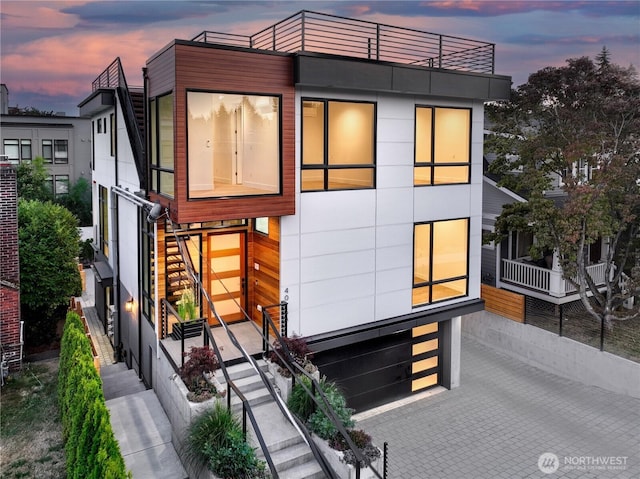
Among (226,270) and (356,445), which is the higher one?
(226,270)

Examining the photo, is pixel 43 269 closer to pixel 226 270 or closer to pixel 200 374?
pixel 226 270

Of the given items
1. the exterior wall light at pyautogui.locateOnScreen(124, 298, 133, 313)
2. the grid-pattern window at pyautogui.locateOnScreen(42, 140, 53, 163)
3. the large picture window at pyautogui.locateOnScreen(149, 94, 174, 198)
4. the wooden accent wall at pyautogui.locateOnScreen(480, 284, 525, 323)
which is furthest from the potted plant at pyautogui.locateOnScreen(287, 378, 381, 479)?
the grid-pattern window at pyautogui.locateOnScreen(42, 140, 53, 163)

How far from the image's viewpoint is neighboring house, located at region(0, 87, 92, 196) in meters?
35.5

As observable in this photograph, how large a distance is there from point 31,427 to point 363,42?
10.2 metres

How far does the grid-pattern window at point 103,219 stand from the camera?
17703 mm

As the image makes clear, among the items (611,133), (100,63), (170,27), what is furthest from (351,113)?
(100,63)

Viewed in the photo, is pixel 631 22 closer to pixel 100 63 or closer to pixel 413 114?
pixel 413 114

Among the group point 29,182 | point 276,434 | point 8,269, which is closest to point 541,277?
point 276,434

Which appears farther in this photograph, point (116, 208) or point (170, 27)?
point (170, 27)

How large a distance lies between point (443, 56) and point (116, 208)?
9.77m

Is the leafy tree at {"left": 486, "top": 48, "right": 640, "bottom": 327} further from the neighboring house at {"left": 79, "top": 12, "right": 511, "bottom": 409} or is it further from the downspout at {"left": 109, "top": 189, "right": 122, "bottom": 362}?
the downspout at {"left": 109, "top": 189, "right": 122, "bottom": 362}

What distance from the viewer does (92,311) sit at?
20953 mm

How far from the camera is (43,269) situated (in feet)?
46.0

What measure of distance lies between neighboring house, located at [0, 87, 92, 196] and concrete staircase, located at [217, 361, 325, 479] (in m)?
30.4
